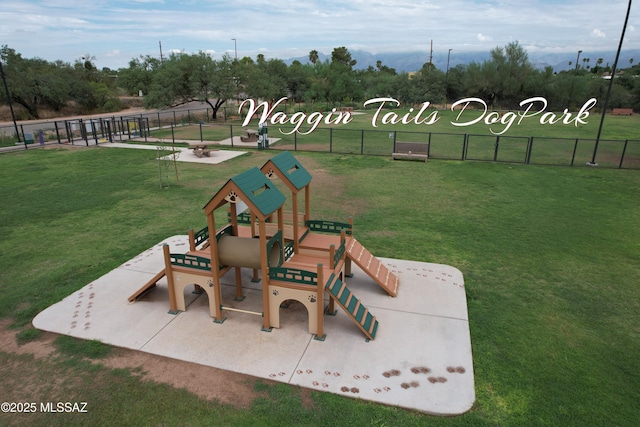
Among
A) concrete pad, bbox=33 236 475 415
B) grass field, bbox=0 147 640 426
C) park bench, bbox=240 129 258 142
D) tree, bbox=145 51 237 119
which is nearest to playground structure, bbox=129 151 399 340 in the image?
concrete pad, bbox=33 236 475 415

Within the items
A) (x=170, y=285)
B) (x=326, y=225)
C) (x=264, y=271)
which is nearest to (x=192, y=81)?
(x=326, y=225)

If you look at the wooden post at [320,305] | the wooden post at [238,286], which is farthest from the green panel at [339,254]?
the wooden post at [238,286]

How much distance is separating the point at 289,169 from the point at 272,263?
183cm

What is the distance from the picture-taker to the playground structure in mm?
6457

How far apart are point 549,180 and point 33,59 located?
66.0 meters

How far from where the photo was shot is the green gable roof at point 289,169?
7.52 meters

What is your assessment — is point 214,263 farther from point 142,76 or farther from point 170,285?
point 142,76

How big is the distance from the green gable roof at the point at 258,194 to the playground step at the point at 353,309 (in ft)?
5.16

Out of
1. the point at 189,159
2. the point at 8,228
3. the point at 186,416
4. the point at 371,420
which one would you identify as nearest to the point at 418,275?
the point at 371,420

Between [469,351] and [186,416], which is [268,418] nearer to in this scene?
[186,416]

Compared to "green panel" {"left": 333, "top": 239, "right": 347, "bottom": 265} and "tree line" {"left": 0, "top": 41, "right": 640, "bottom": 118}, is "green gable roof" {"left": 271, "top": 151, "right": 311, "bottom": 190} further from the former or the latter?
"tree line" {"left": 0, "top": 41, "right": 640, "bottom": 118}

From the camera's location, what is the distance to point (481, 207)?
13.3 metres

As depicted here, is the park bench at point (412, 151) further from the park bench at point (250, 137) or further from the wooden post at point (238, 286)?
the wooden post at point (238, 286)

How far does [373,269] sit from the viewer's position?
26.1 ft
